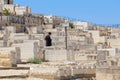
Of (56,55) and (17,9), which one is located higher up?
(17,9)

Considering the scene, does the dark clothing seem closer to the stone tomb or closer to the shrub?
the stone tomb

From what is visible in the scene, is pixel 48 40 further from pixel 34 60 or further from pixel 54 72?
pixel 54 72

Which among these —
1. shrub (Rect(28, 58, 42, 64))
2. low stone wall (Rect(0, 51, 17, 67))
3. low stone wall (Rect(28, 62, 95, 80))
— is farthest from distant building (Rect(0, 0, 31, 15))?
low stone wall (Rect(28, 62, 95, 80))

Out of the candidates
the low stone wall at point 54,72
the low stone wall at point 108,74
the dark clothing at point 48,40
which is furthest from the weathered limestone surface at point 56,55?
the low stone wall at point 54,72

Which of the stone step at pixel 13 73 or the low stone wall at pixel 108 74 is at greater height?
the stone step at pixel 13 73

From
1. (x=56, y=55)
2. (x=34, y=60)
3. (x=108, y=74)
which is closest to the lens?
(x=108, y=74)

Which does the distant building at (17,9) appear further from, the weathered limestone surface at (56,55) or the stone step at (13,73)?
the stone step at (13,73)

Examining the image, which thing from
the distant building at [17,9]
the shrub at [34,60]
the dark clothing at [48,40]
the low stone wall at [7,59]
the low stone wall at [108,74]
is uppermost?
the distant building at [17,9]

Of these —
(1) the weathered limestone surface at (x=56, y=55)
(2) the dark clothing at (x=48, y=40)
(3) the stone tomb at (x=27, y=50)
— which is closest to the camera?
(3) the stone tomb at (x=27, y=50)

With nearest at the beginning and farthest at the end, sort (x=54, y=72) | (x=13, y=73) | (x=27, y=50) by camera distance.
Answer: (x=54, y=72) < (x=13, y=73) < (x=27, y=50)

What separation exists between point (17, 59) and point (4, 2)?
29.6m

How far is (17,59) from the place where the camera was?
24391 mm

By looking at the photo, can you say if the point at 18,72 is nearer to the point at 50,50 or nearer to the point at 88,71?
the point at 88,71

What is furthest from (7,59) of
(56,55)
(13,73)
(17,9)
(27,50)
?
(17,9)
